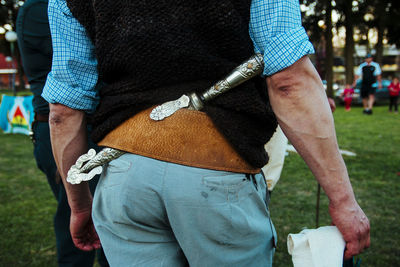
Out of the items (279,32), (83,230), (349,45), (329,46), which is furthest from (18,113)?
(349,45)

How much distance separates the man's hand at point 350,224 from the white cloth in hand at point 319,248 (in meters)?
0.03

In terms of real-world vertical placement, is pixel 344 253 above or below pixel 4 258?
above

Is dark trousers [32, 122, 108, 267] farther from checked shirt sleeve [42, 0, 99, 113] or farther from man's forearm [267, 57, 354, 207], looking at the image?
man's forearm [267, 57, 354, 207]

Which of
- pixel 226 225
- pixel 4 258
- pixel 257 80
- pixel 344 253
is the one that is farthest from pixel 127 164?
pixel 4 258

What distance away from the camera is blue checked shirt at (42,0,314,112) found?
1.13 metres

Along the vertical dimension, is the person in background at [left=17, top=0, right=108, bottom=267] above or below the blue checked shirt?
below

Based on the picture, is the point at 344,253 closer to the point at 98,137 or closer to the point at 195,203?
the point at 195,203

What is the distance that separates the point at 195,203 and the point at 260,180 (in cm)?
30

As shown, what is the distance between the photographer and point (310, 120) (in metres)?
1.17

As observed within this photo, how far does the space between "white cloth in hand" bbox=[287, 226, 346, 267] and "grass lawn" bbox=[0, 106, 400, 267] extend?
77.6 inches

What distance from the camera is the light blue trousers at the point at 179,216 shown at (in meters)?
1.11

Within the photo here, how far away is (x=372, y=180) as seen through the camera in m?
5.19

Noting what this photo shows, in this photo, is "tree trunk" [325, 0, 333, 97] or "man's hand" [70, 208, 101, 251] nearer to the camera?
"man's hand" [70, 208, 101, 251]

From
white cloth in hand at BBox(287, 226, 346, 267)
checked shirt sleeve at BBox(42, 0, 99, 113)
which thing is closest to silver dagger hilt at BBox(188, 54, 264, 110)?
checked shirt sleeve at BBox(42, 0, 99, 113)
